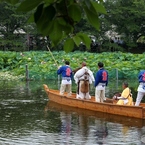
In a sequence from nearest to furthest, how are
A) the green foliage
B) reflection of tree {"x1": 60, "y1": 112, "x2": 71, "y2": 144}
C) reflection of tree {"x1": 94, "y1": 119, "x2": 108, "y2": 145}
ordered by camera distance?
1. reflection of tree {"x1": 94, "y1": 119, "x2": 108, "y2": 145}
2. reflection of tree {"x1": 60, "y1": 112, "x2": 71, "y2": 144}
3. the green foliage

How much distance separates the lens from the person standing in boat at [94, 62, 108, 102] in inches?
554

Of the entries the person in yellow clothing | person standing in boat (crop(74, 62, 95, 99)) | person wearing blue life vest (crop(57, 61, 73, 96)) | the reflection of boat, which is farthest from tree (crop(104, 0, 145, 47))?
the person in yellow clothing

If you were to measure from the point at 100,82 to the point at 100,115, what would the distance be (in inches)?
49.8

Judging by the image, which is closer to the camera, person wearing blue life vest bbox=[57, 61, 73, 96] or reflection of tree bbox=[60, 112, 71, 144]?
reflection of tree bbox=[60, 112, 71, 144]

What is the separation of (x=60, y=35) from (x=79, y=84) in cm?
1269

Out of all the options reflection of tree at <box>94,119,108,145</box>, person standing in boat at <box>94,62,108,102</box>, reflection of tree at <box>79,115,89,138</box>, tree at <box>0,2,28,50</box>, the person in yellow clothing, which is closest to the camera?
reflection of tree at <box>94,119,108,145</box>

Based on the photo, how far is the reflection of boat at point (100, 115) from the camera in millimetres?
12377

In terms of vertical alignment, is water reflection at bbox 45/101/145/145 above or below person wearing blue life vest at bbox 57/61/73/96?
below

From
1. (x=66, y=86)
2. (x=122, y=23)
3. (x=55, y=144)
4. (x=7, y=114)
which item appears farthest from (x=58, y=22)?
(x=122, y=23)

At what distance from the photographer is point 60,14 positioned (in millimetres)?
2654

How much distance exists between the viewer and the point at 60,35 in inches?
111

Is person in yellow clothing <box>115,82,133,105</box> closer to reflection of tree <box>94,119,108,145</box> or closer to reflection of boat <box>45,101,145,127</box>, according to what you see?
reflection of boat <box>45,101,145,127</box>

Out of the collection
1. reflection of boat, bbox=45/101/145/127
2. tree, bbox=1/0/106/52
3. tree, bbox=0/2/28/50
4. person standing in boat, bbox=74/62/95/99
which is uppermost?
tree, bbox=0/2/28/50

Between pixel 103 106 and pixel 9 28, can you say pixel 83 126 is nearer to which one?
pixel 103 106
